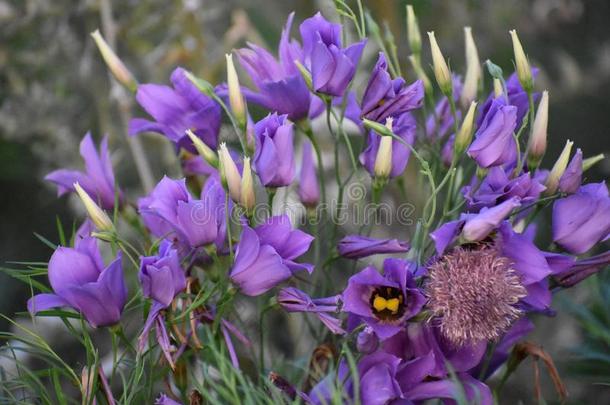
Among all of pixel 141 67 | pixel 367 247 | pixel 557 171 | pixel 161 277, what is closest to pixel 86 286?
pixel 161 277

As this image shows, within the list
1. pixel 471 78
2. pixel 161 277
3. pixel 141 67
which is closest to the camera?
pixel 161 277

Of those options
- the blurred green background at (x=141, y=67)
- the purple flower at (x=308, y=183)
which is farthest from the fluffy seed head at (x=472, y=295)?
the blurred green background at (x=141, y=67)

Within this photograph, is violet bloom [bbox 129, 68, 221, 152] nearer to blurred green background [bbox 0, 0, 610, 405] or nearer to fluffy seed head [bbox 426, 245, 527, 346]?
fluffy seed head [bbox 426, 245, 527, 346]

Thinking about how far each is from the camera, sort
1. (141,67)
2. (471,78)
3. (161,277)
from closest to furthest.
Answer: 1. (161,277)
2. (471,78)
3. (141,67)

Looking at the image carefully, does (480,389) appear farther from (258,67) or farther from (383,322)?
(258,67)

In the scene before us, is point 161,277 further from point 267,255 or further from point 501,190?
point 501,190

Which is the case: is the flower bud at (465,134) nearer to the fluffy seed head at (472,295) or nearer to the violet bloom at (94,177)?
the fluffy seed head at (472,295)

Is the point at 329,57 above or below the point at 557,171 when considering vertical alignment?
above
